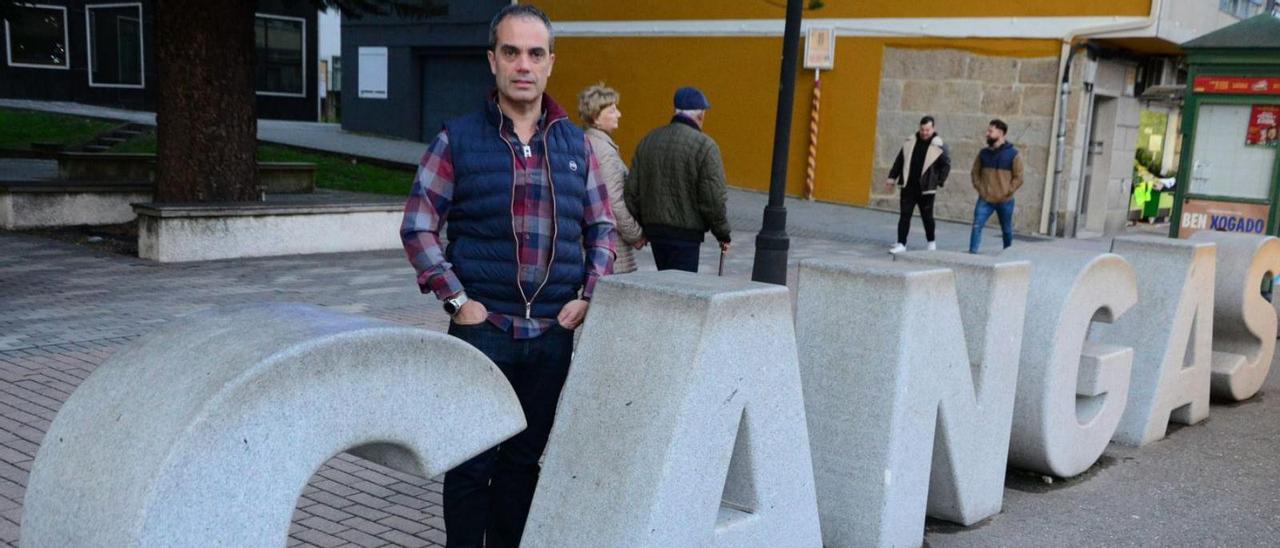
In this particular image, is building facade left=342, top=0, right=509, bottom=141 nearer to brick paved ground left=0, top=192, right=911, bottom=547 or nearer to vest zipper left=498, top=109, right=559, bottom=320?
brick paved ground left=0, top=192, right=911, bottom=547

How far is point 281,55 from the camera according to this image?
30.6 meters

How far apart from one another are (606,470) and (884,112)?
16.4 meters

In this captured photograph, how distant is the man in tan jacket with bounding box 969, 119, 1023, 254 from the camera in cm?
1327

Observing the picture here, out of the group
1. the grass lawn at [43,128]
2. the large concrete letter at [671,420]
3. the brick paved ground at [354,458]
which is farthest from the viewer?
the grass lawn at [43,128]

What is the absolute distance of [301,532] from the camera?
4.10 m

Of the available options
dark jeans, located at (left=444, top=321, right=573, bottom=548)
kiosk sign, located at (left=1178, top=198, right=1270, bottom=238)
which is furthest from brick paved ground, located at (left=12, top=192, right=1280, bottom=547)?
kiosk sign, located at (left=1178, top=198, right=1270, bottom=238)

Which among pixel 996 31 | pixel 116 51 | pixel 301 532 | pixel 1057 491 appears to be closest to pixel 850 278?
pixel 1057 491

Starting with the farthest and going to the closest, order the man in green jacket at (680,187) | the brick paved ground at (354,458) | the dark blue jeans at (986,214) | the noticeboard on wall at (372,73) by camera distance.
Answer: the noticeboard on wall at (372,73), the dark blue jeans at (986,214), the man in green jacket at (680,187), the brick paved ground at (354,458)

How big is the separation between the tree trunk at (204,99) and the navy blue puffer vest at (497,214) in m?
8.43

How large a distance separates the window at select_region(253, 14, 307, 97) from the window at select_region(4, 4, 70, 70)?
4.87 metres

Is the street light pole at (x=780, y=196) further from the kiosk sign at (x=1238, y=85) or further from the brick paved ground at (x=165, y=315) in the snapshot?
the kiosk sign at (x=1238, y=85)

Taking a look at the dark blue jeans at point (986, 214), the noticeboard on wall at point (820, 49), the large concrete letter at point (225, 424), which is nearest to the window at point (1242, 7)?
the noticeboard on wall at point (820, 49)

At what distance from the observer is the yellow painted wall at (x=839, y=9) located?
54.1ft

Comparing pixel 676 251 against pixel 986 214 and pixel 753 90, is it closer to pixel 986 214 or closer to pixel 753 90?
pixel 986 214
